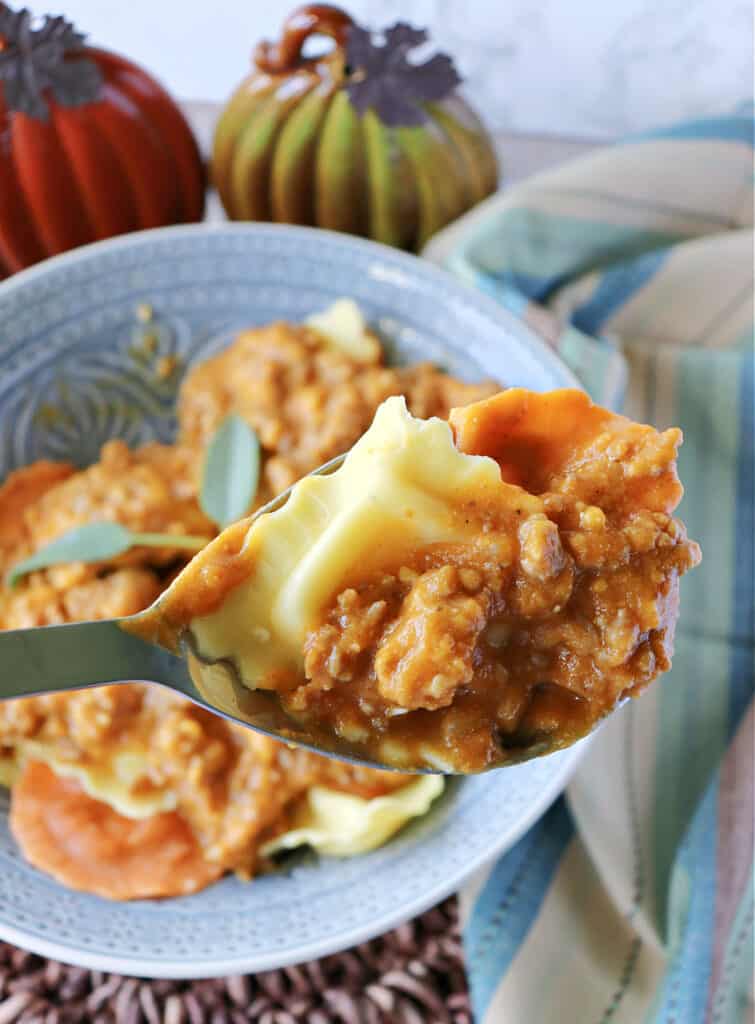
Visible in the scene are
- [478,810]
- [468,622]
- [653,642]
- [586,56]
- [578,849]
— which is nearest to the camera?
[468,622]

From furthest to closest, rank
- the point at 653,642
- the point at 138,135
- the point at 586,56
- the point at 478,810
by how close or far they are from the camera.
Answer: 1. the point at 586,56
2. the point at 138,135
3. the point at 478,810
4. the point at 653,642

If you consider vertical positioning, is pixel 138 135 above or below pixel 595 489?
above

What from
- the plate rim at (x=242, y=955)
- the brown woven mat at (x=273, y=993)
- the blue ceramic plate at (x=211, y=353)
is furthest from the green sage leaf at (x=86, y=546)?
the brown woven mat at (x=273, y=993)

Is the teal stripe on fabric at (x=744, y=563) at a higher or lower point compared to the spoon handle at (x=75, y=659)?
lower

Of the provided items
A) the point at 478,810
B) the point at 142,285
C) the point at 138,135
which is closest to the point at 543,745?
the point at 478,810

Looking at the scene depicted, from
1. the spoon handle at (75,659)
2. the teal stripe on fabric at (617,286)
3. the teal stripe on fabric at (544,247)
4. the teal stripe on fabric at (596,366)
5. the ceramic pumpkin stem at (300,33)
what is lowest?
A: the teal stripe on fabric at (596,366)

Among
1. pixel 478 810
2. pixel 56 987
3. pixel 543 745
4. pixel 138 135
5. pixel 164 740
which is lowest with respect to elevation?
pixel 56 987

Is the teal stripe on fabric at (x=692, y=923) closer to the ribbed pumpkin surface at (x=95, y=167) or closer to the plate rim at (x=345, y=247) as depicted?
the plate rim at (x=345, y=247)

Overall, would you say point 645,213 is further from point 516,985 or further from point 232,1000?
point 232,1000
